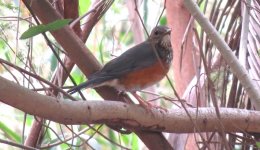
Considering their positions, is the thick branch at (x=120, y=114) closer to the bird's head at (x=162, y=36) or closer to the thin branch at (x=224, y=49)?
the thin branch at (x=224, y=49)

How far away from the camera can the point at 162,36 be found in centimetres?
263

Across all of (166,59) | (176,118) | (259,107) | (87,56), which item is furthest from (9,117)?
(259,107)

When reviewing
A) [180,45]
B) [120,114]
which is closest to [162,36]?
[180,45]

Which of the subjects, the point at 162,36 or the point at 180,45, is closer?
the point at 162,36

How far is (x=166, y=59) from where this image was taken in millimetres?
2555

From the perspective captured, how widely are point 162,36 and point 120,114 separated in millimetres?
1122

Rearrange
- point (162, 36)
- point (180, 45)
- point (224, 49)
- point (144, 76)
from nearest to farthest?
point (224, 49), point (144, 76), point (162, 36), point (180, 45)

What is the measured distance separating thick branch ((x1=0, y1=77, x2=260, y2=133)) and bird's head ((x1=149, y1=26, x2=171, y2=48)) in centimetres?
94

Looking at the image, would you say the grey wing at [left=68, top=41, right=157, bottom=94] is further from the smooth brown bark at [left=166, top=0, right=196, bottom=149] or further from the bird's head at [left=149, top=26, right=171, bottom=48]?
the smooth brown bark at [left=166, top=0, right=196, bottom=149]

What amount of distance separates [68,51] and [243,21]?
750 millimetres

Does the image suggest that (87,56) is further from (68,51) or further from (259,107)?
(259,107)

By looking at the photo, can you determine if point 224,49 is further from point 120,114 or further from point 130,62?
point 130,62

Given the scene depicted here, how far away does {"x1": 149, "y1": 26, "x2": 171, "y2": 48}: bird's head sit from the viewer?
261 centimetres

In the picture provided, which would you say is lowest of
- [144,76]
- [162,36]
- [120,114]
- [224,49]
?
[120,114]
